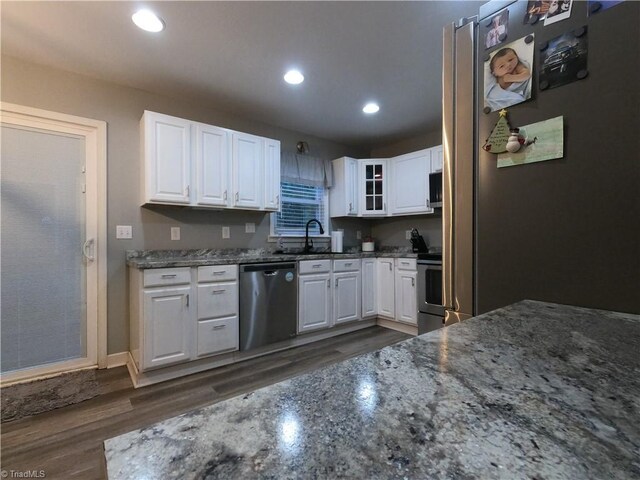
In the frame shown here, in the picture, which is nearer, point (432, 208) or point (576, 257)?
point (576, 257)

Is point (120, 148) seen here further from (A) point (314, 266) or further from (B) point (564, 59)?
(B) point (564, 59)

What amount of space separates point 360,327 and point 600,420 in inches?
136

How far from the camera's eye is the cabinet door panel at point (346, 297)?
335 centimetres

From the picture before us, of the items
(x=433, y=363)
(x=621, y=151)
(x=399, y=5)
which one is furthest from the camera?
(x=399, y=5)

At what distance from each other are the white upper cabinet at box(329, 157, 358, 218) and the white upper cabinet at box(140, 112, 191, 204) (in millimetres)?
1989

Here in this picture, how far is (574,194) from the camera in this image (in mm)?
854

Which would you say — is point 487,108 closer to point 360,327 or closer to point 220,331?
point 220,331

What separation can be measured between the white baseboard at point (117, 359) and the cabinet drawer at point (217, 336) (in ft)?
2.53

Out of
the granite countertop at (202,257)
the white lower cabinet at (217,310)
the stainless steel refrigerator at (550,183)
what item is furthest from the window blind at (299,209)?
the stainless steel refrigerator at (550,183)

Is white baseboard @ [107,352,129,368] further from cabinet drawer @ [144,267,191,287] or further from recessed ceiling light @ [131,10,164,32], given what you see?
recessed ceiling light @ [131,10,164,32]

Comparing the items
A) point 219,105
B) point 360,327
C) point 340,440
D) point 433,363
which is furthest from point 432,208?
point 340,440

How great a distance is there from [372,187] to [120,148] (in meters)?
2.89

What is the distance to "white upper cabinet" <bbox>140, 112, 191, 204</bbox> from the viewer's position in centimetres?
253

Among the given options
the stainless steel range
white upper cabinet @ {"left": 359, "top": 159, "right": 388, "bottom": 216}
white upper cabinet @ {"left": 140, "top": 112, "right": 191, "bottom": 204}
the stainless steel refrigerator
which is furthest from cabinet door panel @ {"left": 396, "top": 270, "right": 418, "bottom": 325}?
white upper cabinet @ {"left": 140, "top": 112, "right": 191, "bottom": 204}
